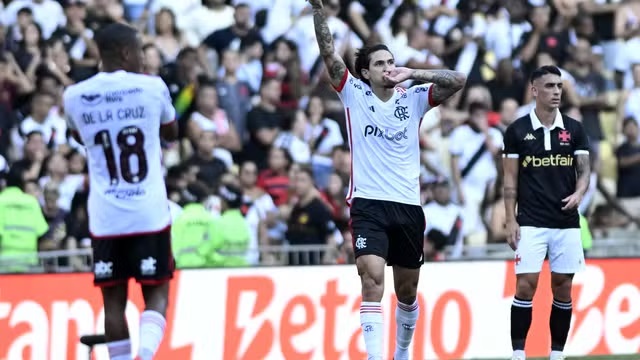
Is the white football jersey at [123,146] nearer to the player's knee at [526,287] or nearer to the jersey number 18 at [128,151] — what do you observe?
the jersey number 18 at [128,151]

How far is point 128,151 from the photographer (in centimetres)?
859

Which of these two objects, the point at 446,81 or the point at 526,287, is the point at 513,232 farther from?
the point at 446,81

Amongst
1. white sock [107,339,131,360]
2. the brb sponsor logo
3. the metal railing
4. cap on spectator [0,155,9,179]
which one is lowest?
the metal railing

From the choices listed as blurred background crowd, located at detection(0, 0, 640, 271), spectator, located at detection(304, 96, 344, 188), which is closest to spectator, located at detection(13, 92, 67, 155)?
blurred background crowd, located at detection(0, 0, 640, 271)

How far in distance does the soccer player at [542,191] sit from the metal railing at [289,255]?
353 cm

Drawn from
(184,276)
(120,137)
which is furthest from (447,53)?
(120,137)

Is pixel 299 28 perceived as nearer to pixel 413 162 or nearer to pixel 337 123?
pixel 337 123

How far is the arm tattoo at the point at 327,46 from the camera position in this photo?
10.5 metres

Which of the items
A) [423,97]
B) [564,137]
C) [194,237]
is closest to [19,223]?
[194,237]

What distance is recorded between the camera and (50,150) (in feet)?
52.9

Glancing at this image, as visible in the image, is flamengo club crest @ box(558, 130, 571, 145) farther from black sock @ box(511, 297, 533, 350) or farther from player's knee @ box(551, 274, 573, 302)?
black sock @ box(511, 297, 533, 350)

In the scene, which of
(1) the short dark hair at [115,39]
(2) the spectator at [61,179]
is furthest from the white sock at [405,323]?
(2) the spectator at [61,179]

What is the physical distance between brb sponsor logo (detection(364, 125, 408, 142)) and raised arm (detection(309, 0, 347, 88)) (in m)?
0.47

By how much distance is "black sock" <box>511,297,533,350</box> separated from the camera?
11.4 metres
